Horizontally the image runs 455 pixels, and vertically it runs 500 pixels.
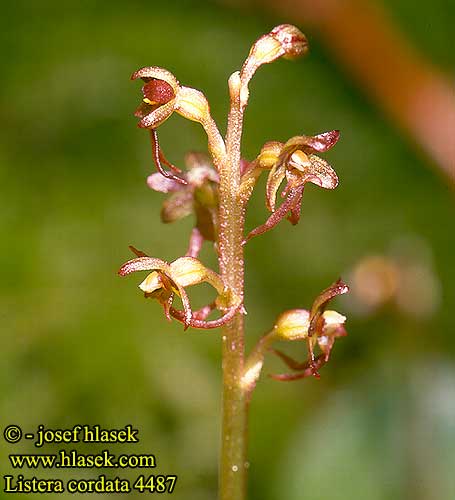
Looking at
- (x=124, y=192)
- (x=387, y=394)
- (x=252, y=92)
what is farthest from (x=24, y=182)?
(x=387, y=394)

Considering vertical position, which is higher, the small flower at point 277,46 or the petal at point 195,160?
the small flower at point 277,46

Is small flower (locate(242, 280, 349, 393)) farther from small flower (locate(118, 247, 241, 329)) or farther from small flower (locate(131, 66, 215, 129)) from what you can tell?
small flower (locate(131, 66, 215, 129))

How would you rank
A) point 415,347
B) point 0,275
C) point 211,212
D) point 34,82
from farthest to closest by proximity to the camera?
point 34,82 → point 0,275 → point 415,347 → point 211,212

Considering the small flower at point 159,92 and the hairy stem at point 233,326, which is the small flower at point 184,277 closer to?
the hairy stem at point 233,326

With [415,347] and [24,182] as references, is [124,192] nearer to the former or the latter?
[24,182]

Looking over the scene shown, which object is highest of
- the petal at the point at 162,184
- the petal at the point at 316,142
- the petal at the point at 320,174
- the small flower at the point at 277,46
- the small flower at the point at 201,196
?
the small flower at the point at 277,46

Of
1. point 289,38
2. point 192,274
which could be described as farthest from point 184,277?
point 289,38

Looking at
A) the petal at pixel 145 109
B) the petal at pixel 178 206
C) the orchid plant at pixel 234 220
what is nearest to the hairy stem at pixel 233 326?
the orchid plant at pixel 234 220
